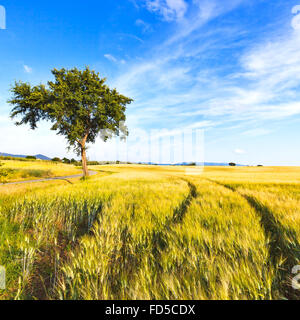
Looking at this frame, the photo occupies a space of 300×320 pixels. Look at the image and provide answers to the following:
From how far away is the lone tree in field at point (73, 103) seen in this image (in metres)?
17.8

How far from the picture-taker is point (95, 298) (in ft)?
5.26

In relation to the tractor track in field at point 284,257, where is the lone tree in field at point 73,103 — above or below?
above

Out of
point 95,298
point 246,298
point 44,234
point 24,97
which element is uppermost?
point 24,97

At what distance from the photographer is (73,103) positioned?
1839cm

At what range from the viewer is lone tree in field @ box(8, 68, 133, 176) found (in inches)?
699

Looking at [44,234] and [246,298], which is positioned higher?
[246,298]

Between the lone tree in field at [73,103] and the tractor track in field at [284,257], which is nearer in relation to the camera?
the tractor track in field at [284,257]

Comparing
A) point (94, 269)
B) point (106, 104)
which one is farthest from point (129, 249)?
point (106, 104)

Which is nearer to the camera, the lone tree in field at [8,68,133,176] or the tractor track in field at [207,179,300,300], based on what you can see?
the tractor track in field at [207,179,300,300]

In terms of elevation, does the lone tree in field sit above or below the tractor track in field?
above

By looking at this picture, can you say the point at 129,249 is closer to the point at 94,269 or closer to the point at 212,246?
the point at 94,269

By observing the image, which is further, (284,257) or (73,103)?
(73,103)

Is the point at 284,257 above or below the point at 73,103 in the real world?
below
